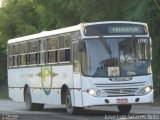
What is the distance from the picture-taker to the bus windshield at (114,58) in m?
21.8

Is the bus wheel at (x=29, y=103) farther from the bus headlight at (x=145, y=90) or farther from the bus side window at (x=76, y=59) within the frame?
the bus headlight at (x=145, y=90)

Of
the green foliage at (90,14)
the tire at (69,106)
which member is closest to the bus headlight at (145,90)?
the tire at (69,106)

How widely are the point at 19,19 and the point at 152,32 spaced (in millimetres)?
29339

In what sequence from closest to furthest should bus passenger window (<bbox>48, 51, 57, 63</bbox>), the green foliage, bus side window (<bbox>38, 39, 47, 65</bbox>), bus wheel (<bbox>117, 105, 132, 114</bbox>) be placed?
bus wheel (<bbox>117, 105, 132, 114</bbox>), bus passenger window (<bbox>48, 51, 57, 63</bbox>), bus side window (<bbox>38, 39, 47, 65</bbox>), the green foliage

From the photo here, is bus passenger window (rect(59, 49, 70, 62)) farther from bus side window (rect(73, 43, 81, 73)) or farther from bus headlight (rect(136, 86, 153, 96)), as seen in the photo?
bus headlight (rect(136, 86, 153, 96))

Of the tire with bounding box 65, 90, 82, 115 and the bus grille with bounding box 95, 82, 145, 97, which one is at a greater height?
the bus grille with bounding box 95, 82, 145, 97

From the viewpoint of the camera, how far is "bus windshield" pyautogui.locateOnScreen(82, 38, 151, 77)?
856 inches

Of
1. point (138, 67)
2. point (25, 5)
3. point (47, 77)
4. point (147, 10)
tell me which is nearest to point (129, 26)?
point (138, 67)

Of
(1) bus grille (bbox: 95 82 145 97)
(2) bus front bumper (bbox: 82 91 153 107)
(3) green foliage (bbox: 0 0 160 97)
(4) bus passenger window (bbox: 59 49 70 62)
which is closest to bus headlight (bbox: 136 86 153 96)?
(2) bus front bumper (bbox: 82 91 153 107)

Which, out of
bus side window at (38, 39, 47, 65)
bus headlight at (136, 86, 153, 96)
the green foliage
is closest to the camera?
bus headlight at (136, 86, 153, 96)

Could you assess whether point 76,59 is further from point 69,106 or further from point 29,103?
point 29,103

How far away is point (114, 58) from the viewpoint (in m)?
21.8

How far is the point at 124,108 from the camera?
2402 centimetres

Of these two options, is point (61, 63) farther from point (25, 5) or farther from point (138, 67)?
point (25, 5)
